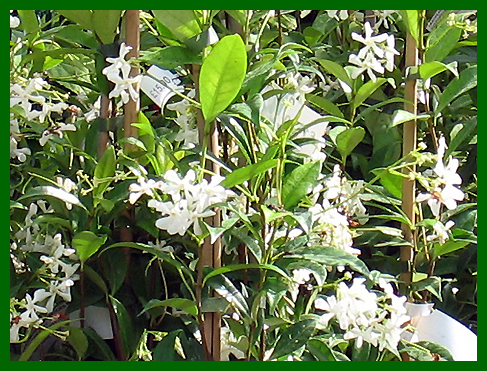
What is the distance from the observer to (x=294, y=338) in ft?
2.50

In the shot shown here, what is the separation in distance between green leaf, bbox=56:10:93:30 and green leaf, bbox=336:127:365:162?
15.3 inches

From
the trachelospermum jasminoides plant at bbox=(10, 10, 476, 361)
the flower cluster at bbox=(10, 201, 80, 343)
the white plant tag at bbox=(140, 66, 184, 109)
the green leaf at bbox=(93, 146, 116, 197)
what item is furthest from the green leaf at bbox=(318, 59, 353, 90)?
the flower cluster at bbox=(10, 201, 80, 343)

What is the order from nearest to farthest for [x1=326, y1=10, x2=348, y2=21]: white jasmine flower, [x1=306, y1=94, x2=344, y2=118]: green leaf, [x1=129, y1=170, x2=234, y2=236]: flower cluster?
[x1=129, y1=170, x2=234, y2=236]: flower cluster
[x1=306, y1=94, x2=344, y2=118]: green leaf
[x1=326, y1=10, x2=348, y2=21]: white jasmine flower

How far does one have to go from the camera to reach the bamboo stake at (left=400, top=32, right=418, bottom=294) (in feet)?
2.99

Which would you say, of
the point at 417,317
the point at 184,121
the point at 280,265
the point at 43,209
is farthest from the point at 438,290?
the point at 43,209

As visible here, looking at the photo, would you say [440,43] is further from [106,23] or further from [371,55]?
[106,23]

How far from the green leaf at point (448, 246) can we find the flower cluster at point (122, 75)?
448 mm

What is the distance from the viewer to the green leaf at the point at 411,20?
0.88m

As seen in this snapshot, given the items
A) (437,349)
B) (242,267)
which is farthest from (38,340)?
(437,349)

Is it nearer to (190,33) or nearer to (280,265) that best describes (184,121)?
(190,33)

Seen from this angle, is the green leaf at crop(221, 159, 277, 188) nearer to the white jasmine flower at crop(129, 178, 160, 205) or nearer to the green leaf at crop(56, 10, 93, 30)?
the white jasmine flower at crop(129, 178, 160, 205)

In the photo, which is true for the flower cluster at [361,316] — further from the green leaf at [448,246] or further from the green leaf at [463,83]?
the green leaf at [463,83]

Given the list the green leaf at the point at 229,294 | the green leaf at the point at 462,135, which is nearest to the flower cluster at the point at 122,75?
→ the green leaf at the point at 229,294

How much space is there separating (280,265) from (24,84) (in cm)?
46
